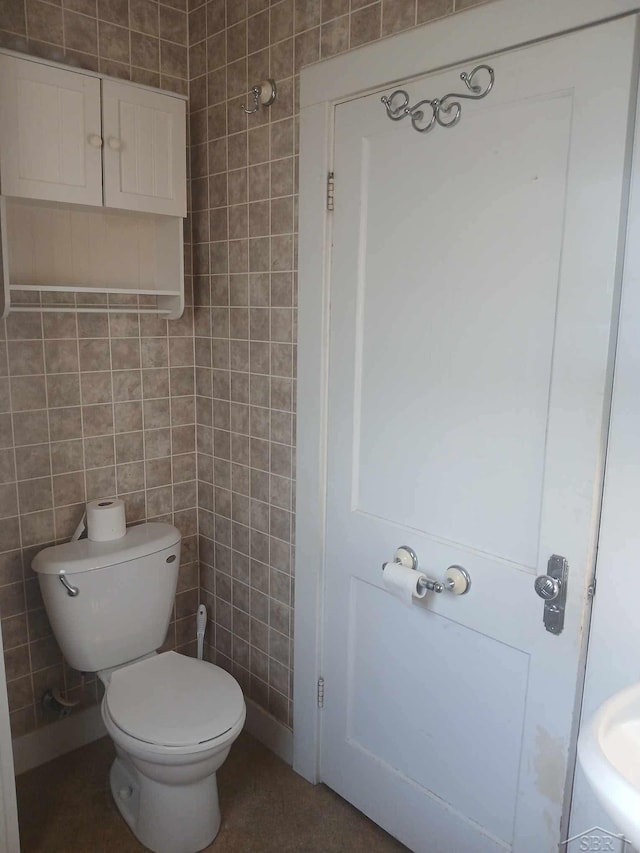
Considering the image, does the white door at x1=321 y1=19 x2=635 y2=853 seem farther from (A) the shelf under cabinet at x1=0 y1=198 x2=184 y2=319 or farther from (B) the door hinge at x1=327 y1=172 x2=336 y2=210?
(A) the shelf under cabinet at x1=0 y1=198 x2=184 y2=319

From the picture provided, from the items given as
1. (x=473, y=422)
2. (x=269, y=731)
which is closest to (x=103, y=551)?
(x=269, y=731)

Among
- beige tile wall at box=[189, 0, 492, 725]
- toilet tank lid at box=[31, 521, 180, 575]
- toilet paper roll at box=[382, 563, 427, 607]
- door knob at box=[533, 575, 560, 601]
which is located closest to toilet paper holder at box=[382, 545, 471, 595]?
toilet paper roll at box=[382, 563, 427, 607]

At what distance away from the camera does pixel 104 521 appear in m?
2.09

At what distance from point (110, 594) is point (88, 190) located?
1189mm

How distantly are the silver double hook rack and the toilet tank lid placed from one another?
4.64ft

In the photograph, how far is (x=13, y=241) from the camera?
1.91 metres

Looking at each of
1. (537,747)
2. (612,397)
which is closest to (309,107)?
(612,397)

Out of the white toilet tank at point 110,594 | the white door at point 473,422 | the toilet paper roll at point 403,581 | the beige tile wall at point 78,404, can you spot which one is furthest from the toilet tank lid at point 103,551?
the toilet paper roll at point 403,581

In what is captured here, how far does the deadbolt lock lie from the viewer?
4.60ft

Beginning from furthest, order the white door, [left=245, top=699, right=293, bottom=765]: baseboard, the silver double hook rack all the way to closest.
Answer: [left=245, top=699, right=293, bottom=765]: baseboard → the silver double hook rack → the white door

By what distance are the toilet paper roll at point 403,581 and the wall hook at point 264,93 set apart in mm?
1350

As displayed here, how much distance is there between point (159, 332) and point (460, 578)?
131cm

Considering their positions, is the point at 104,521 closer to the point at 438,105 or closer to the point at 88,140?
the point at 88,140

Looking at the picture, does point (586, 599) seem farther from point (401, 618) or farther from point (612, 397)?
point (401, 618)
